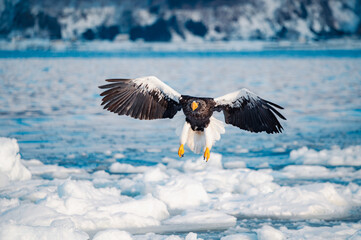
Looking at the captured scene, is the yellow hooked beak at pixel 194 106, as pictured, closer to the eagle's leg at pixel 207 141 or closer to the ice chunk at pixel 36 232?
the eagle's leg at pixel 207 141

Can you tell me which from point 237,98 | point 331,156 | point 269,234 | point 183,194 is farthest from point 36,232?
point 331,156

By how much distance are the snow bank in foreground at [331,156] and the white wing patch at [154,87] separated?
4.86 metres

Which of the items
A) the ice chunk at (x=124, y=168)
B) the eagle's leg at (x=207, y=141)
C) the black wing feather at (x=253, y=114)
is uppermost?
the black wing feather at (x=253, y=114)

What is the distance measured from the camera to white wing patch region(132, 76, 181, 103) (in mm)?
8836

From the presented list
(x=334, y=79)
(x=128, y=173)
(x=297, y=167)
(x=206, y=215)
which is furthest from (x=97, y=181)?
(x=334, y=79)

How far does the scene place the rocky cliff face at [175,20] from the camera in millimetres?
158000

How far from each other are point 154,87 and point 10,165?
354 cm

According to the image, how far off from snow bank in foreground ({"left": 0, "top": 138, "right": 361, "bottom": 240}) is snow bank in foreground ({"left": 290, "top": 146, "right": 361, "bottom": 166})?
49cm

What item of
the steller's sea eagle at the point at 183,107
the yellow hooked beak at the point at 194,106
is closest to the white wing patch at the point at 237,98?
the steller's sea eagle at the point at 183,107

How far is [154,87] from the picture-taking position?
890 cm

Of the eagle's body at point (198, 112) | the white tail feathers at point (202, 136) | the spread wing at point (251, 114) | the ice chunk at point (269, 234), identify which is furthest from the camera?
the spread wing at point (251, 114)

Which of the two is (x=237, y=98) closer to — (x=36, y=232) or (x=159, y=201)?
(x=159, y=201)

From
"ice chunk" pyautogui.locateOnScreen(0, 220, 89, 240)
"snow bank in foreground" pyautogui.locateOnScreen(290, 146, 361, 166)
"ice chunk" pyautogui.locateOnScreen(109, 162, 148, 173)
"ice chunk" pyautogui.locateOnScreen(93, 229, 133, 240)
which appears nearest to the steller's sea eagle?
"ice chunk" pyautogui.locateOnScreen(93, 229, 133, 240)

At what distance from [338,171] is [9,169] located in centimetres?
649
